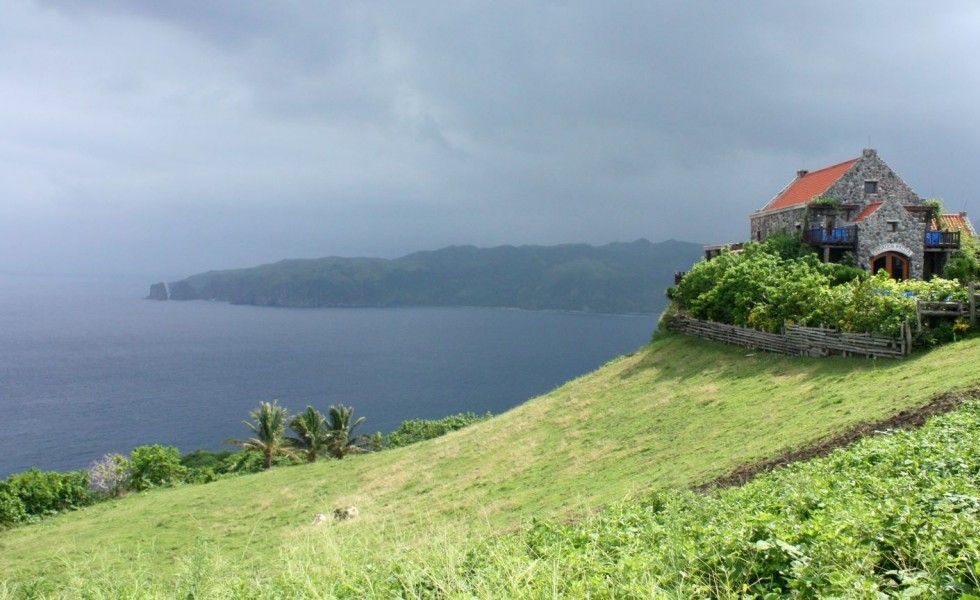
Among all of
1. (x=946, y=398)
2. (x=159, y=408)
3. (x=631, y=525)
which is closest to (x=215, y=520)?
(x=631, y=525)

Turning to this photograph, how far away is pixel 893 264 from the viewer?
145ft

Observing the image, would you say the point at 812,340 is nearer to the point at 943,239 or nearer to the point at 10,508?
the point at 943,239

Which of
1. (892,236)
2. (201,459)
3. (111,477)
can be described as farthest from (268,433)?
(892,236)

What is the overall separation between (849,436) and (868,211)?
34.4 m

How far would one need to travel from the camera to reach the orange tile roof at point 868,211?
143 ft

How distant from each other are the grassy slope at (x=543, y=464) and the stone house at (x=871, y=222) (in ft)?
40.9

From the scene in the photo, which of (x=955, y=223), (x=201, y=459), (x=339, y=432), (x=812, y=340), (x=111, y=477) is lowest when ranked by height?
(x=201, y=459)

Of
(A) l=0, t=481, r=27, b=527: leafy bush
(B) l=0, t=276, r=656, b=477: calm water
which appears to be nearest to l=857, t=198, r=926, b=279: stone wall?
(A) l=0, t=481, r=27, b=527: leafy bush

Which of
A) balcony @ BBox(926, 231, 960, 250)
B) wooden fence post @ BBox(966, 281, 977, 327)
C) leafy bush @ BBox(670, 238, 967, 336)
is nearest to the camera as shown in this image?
wooden fence post @ BBox(966, 281, 977, 327)

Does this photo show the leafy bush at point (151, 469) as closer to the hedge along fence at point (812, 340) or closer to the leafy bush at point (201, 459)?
the leafy bush at point (201, 459)

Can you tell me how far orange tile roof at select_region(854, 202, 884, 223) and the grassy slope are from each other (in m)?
14.3

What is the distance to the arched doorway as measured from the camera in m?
43.8

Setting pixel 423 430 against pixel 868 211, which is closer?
pixel 868 211

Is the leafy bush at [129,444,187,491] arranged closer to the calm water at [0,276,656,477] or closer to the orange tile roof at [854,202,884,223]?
the calm water at [0,276,656,477]
